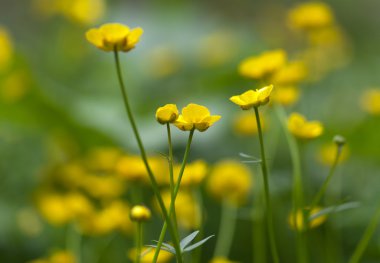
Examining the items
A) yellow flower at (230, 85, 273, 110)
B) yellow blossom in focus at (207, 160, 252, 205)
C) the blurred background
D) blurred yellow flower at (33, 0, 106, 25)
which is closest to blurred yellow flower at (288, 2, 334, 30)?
the blurred background

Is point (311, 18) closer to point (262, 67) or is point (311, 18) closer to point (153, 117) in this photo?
point (262, 67)

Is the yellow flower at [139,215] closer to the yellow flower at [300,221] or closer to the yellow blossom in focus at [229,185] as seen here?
the yellow flower at [300,221]

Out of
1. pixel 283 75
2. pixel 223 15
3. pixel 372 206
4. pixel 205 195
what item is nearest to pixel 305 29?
pixel 283 75

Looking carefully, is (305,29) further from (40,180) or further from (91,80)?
(91,80)

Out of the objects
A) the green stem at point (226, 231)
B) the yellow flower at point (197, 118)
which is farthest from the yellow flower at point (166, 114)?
the green stem at point (226, 231)

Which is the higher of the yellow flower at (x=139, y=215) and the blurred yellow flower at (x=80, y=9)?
the blurred yellow flower at (x=80, y=9)

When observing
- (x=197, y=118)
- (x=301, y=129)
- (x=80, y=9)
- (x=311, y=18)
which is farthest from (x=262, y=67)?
(x=80, y=9)

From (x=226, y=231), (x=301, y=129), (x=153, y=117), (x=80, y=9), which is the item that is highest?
(x=80, y=9)
